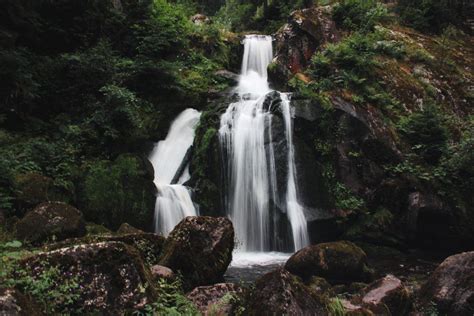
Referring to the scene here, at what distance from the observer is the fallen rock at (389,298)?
6.52 m

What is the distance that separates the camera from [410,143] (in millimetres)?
14039

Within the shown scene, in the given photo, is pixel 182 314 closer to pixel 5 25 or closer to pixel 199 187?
pixel 199 187

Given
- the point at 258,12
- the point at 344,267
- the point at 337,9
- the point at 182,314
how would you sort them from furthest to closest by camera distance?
the point at 258,12
the point at 337,9
the point at 344,267
the point at 182,314

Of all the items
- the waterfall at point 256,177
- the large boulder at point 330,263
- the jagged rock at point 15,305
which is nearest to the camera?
the jagged rock at point 15,305

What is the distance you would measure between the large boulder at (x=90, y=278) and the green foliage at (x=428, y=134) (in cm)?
1203

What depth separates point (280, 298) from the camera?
443 centimetres

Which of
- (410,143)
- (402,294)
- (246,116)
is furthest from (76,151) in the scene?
(410,143)

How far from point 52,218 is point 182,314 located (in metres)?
3.98

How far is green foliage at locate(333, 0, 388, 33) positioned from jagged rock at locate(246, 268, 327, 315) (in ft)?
56.3

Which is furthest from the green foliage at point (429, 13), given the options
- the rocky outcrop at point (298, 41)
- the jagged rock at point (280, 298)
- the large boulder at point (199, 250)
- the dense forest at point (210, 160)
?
the jagged rock at point (280, 298)

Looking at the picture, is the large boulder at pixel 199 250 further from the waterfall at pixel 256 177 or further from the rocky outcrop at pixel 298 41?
the rocky outcrop at pixel 298 41

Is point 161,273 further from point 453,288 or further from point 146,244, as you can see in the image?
point 453,288

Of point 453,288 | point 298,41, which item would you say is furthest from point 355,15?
point 453,288

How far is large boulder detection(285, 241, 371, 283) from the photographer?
8.59m
